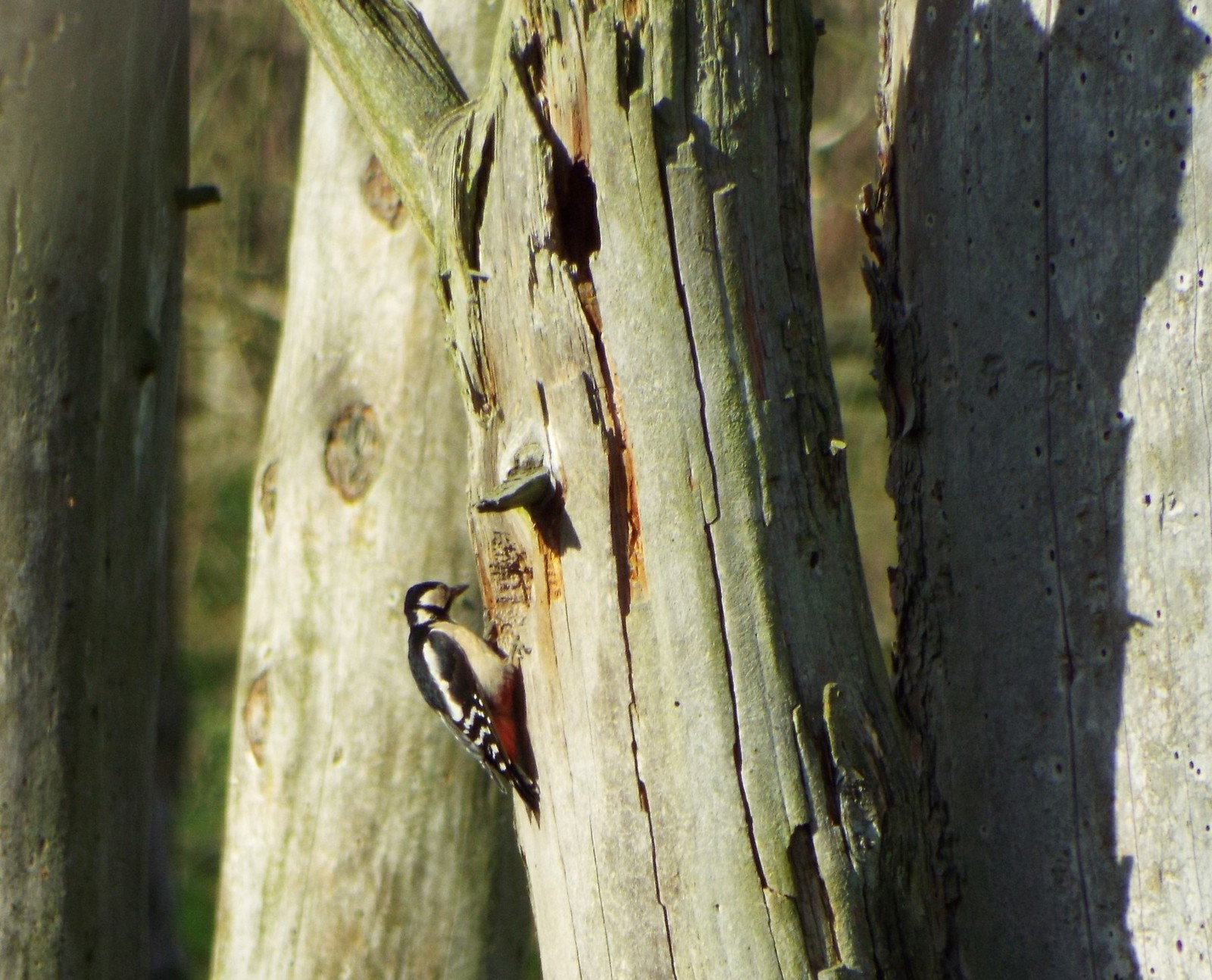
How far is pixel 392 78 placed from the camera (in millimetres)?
2328

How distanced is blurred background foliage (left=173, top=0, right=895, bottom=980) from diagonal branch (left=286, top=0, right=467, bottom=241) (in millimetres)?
4194

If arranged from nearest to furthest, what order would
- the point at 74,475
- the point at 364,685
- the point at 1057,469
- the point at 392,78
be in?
the point at 1057,469 → the point at 392,78 → the point at 74,475 → the point at 364,685

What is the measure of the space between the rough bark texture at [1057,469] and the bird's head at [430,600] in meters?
1.81

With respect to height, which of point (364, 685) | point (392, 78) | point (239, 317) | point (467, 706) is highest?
point (239, 317)

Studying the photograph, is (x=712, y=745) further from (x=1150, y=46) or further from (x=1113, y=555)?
(x=1150, y=46)

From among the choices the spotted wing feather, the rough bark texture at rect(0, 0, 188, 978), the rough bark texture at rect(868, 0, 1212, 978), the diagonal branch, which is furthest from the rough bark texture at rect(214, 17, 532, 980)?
the rough bark texture at rect(868, 0, 1212, 978)

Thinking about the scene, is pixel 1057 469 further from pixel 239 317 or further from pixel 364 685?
pixel 239 317

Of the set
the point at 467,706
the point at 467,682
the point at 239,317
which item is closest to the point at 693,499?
the point at 467,682

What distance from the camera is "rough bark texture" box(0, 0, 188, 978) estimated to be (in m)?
2.90

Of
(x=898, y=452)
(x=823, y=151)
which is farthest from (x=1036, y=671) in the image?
(x=823, y=151)

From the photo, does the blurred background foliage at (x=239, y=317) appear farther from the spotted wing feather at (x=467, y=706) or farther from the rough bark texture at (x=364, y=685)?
the spotted wing feather at (x=467, y=706)

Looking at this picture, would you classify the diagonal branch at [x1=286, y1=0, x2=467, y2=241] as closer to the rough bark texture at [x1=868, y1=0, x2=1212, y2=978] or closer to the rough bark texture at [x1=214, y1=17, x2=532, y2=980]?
the rough bark texture at [x1=868, y1=0, x2=1212, y2=978]

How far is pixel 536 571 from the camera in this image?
208 centimetres

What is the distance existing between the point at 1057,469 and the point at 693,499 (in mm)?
595
